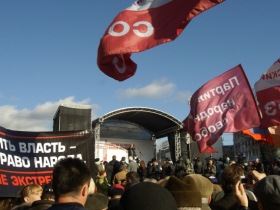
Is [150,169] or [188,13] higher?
[188,13]

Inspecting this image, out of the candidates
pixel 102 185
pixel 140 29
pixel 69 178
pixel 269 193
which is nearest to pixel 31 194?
pixel 69 178

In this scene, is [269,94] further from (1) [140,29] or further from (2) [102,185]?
(1) [140,29]

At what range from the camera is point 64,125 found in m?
18.7

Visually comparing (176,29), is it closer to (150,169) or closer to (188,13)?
(188,13)

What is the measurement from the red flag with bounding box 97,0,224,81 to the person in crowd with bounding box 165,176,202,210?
4.31 metres

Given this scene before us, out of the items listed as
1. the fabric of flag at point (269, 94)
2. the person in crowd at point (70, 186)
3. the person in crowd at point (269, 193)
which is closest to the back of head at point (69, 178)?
the person in crowd at point (70, 186)

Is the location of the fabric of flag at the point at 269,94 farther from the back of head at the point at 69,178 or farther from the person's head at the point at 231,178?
the back of head at the point at 69,178

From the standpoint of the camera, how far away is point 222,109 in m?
10.3

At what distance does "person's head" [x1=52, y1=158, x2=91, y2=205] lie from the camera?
2.57 metres

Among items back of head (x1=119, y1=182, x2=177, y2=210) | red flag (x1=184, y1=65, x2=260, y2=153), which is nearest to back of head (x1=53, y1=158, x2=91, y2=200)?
back of head (x1=119, y1=182, x2=177, y2=210)

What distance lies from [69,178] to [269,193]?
1.30 metres

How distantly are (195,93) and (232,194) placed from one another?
718 cm

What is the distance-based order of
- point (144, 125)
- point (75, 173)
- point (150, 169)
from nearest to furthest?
point (75, 173), point (150, 169), point (144, 125)

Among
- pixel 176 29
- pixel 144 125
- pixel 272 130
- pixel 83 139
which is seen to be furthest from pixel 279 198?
pixel 144 125
